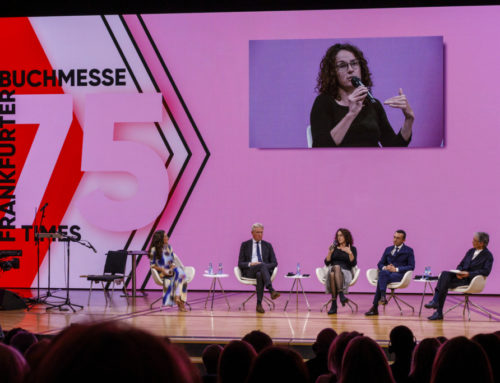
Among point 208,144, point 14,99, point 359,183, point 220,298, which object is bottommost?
point 220,298

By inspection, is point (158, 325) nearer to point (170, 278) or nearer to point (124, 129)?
point (170, 278)

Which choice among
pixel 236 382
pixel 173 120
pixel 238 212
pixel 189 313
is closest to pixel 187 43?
pixel 173 120

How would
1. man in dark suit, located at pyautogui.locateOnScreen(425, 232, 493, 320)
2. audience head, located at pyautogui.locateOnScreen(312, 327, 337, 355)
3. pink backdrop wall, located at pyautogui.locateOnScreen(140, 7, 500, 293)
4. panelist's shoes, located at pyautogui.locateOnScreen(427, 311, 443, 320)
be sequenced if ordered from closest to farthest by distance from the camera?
audience head, located at pyautogui.locateOnScreen(312, 327, 337, 355), panelist's shoes, located at pyautogui.locateOnScreen(427, 311, 443, 320), man in dark suit, located at pyautogui.locateOnScreen(425, 232, 493, 320), pink backdrop wall, located at pyautogui.locateOnScreen(140, 7, 500, 293)

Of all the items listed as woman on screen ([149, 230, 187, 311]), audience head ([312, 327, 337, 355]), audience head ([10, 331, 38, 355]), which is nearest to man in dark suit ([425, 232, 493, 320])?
woman on screen ([149, 230, 187, 311])

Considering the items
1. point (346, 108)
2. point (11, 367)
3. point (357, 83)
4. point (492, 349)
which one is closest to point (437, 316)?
point (346, 108)

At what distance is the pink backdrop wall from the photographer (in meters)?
9.07

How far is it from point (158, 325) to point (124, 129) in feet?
14.4

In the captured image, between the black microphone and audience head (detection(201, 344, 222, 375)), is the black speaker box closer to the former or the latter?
audience head (detection(201, 344, 222, 375))

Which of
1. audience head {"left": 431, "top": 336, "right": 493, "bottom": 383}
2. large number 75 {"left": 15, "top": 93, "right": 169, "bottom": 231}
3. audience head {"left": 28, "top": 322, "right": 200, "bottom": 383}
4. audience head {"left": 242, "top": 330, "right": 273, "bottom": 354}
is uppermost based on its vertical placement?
large number 75 {"left": 15, "top": 93, "right": 169, "bottom": 231}

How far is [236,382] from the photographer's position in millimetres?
2229

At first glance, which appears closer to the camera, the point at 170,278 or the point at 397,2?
the point at 397,2

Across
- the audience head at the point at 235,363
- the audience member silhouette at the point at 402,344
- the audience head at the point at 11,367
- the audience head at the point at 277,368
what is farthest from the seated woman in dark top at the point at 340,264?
the audience head at the point at 11,367

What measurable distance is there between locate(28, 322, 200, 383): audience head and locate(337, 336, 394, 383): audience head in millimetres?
1386

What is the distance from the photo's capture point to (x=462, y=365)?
6.35ft
